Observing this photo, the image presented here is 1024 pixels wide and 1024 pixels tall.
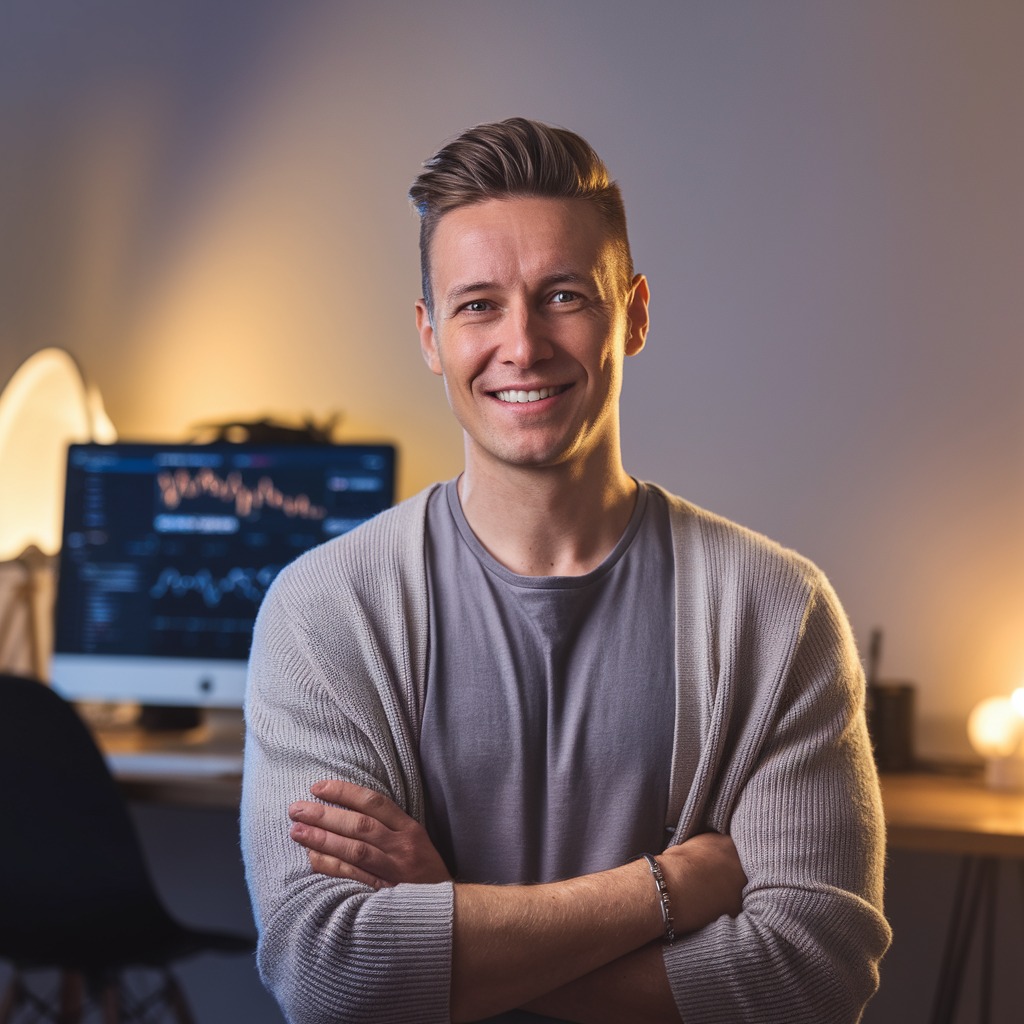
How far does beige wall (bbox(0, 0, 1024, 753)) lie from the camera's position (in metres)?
2.48

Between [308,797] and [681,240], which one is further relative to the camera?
[681,240]

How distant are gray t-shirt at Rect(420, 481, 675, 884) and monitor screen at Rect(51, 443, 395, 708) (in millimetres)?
1179

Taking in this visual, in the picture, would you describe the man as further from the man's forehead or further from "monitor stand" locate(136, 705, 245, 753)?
"monitor stand" locate(136, 705, 245, 753)

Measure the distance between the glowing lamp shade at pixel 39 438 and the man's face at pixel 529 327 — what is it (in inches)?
62.9

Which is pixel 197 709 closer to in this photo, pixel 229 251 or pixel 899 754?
pixel 229 251

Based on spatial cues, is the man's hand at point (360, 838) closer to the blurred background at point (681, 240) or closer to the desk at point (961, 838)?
the desk at point (961, 838)

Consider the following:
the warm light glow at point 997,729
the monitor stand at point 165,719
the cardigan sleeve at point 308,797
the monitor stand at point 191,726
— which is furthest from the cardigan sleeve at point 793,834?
the monitor stand at point 165,719

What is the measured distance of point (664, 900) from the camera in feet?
4.07

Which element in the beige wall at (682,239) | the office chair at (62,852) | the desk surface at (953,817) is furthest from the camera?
the beige wall at (682,239)

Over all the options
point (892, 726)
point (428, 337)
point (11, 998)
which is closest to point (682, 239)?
point (892, 726)

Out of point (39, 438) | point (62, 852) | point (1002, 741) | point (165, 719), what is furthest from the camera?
point (39, 438)

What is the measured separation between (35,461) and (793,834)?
2.08 m

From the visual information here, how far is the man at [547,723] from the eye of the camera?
1225mm

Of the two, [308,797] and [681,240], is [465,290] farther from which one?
[681,240]
